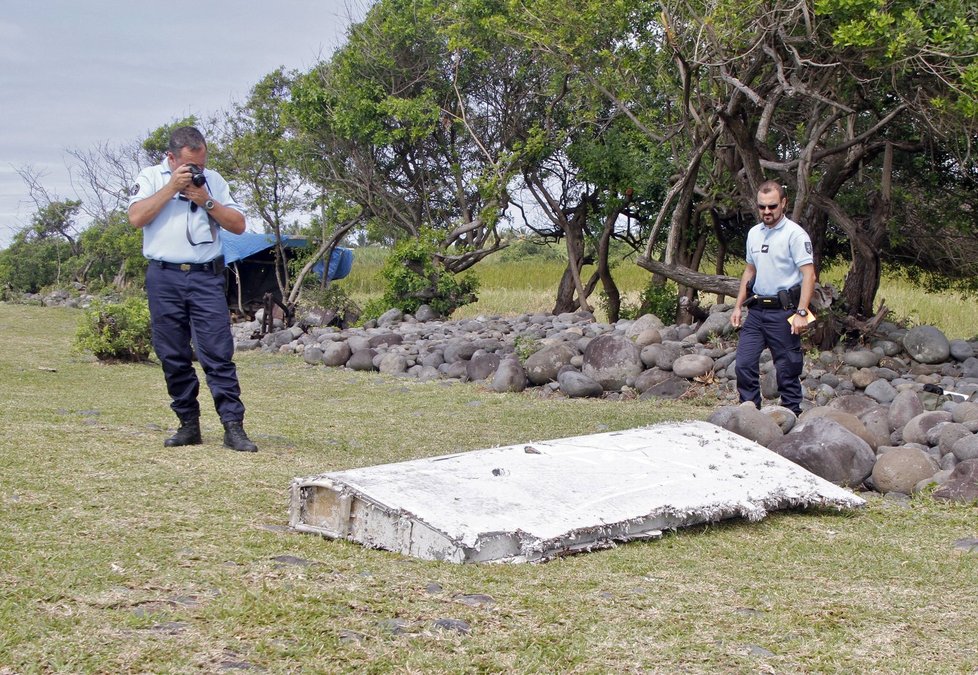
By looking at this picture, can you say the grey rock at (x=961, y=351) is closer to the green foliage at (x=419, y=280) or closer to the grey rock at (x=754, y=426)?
the grey rock at (x=754, y=426)

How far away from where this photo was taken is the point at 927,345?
422 inches

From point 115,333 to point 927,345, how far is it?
9006mm

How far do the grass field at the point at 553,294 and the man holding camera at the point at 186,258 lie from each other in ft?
29.1

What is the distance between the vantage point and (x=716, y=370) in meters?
10.4

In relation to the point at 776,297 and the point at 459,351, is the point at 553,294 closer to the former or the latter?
the point at 459,351

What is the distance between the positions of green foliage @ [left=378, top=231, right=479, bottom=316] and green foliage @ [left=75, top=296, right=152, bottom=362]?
6292 mm

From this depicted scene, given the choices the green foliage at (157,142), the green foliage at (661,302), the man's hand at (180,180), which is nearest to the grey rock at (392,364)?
the green foliage at (661,302)

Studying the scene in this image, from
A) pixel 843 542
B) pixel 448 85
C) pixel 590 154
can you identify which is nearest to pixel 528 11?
pixel 590 154

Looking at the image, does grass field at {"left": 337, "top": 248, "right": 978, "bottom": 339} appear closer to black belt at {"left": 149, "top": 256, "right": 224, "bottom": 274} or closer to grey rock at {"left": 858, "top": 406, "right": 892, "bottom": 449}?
grey rock at {"left": 858, "top": 406, "right": 892, "bottom": 449}

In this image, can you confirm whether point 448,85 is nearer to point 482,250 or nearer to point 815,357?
point 482,250

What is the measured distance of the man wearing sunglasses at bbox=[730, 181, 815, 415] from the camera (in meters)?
6.76

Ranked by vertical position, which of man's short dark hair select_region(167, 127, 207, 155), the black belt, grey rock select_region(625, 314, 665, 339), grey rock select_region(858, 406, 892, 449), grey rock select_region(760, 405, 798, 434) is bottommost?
grey rock select_region(858, 406, 892, 449)

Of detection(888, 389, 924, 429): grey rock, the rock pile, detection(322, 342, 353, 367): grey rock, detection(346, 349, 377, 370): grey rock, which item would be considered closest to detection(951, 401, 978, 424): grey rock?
the rock pile

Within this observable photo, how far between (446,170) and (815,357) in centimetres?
991
